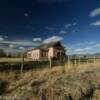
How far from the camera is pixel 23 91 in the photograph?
6270mm

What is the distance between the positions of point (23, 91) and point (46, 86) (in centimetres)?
102

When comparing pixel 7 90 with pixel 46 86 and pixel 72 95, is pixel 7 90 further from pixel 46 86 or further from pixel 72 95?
pixel 72 95

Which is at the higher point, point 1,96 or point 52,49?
point 52,49

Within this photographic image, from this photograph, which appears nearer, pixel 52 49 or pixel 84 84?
pixel 84 84

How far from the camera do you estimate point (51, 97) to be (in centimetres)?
609

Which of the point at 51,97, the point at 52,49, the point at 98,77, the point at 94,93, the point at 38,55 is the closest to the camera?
the point at 51,97

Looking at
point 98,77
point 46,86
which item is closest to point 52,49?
point 98,77

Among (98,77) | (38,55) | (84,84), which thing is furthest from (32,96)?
(38,55)

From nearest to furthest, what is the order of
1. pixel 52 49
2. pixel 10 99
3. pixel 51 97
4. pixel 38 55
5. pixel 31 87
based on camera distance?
pixel 10 99, pixel 51 97, pixel 31 87, pixel 52 49, pixel 38 55

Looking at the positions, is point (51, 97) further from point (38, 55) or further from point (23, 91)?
point (38, 55)

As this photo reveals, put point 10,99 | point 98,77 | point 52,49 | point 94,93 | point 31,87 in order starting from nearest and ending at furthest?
1. point 10,99
2. point 31,87
3. point 94,93
4. point 98,77
5. point 52,49

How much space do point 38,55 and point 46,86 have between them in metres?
39.4

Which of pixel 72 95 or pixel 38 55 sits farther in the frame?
pixel 38 55

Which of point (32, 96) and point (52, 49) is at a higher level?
point (52, 49)
